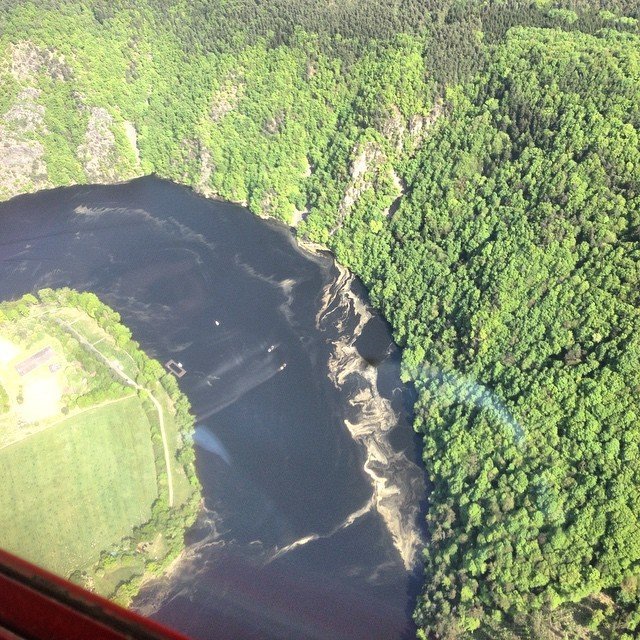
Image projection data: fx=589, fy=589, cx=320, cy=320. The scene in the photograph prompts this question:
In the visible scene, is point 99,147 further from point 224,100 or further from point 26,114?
point 224,100

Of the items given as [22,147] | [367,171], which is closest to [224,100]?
[367,171]

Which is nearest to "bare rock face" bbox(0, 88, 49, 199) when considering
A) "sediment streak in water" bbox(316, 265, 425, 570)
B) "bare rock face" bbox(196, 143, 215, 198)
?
"bare rock face" bbox(196, 143, 215, 198)

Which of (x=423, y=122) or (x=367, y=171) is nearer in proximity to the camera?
(x=423, y=122)

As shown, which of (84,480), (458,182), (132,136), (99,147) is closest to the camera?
(84,480)

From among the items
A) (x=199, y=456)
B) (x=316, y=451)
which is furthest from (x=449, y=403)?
(x=199, y=456)

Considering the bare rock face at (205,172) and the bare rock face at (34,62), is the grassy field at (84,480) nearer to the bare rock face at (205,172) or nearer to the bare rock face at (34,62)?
the bare rock face at (205,172)

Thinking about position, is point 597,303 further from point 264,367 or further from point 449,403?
point 264,367
